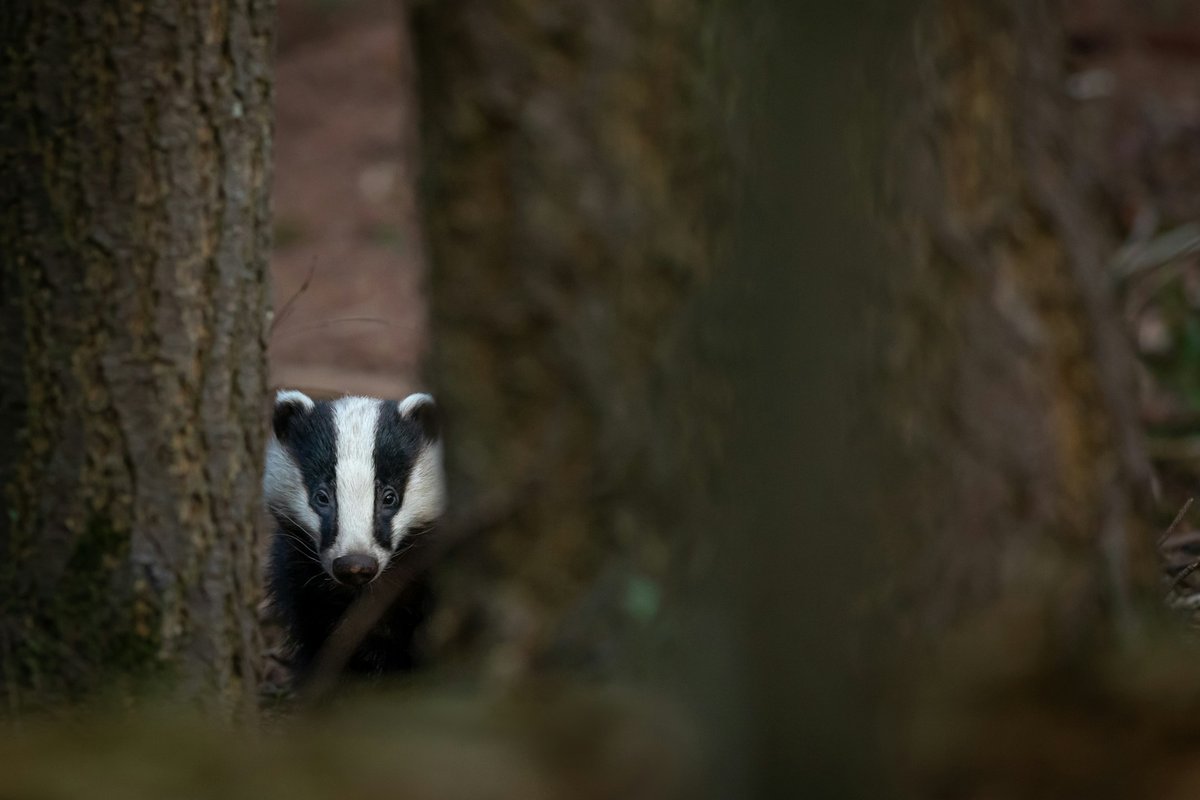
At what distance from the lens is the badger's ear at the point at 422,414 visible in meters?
5.47

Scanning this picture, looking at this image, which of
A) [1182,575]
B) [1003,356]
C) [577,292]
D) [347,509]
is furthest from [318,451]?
[1003,356]

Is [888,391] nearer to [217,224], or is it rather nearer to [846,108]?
[846,108]

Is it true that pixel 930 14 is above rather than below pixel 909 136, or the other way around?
above

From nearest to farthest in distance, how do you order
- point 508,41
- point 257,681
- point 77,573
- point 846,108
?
1. point 846,108
2. point 508,41
3. point 77,573
4. point 257,681

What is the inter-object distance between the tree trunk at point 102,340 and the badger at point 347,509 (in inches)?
61.4

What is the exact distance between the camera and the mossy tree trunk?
6.67ft

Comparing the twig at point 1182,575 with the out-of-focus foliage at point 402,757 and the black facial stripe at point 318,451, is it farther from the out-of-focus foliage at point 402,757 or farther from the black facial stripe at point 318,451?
the black facial stripe at point 318,451

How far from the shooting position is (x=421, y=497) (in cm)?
536

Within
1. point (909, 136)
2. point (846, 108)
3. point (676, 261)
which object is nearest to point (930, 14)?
point (909, 136)

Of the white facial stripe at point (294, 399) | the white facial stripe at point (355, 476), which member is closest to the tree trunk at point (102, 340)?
the white facial stripe at point (355, 476)

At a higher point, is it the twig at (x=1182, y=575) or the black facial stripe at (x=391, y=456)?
the black facial stripe at (x=391, y=456)

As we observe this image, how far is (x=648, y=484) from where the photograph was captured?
2035mm

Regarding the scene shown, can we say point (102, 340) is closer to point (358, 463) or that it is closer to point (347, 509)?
point (347, 509)

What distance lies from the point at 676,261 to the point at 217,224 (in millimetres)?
1765
